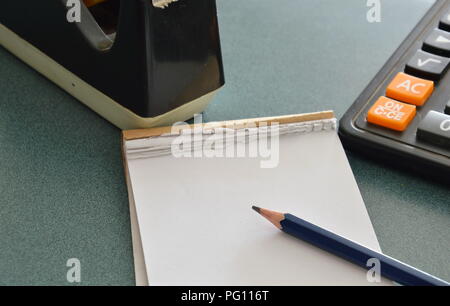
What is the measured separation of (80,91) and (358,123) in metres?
0.21

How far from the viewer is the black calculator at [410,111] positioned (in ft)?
1.47

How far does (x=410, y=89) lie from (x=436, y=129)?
5 centimetres

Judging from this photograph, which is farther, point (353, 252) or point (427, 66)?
point (427, 66)

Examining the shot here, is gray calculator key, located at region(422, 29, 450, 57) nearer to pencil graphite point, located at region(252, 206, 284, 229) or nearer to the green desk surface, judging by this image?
Result: the green desk surface

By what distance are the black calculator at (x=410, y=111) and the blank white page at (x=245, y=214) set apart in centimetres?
2

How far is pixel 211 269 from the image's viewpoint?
39 centimetres

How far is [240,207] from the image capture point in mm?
427

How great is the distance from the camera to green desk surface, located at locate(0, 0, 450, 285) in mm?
408

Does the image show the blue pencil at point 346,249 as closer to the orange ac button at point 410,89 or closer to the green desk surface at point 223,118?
the green desk surface at point 223,118

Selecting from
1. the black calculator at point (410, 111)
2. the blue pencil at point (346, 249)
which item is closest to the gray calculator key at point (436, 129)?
the black calculator at point (410, 111)

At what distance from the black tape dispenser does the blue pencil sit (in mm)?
106

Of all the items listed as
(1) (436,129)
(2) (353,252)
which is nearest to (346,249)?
(2) (353,252)

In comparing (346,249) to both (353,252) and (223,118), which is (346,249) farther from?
(223,118)

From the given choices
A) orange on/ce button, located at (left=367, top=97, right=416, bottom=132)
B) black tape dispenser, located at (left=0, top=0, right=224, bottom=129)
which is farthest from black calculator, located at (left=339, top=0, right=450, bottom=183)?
→ black tape dispenser, located at (left=0, top=0, right=224, bottom=129)
